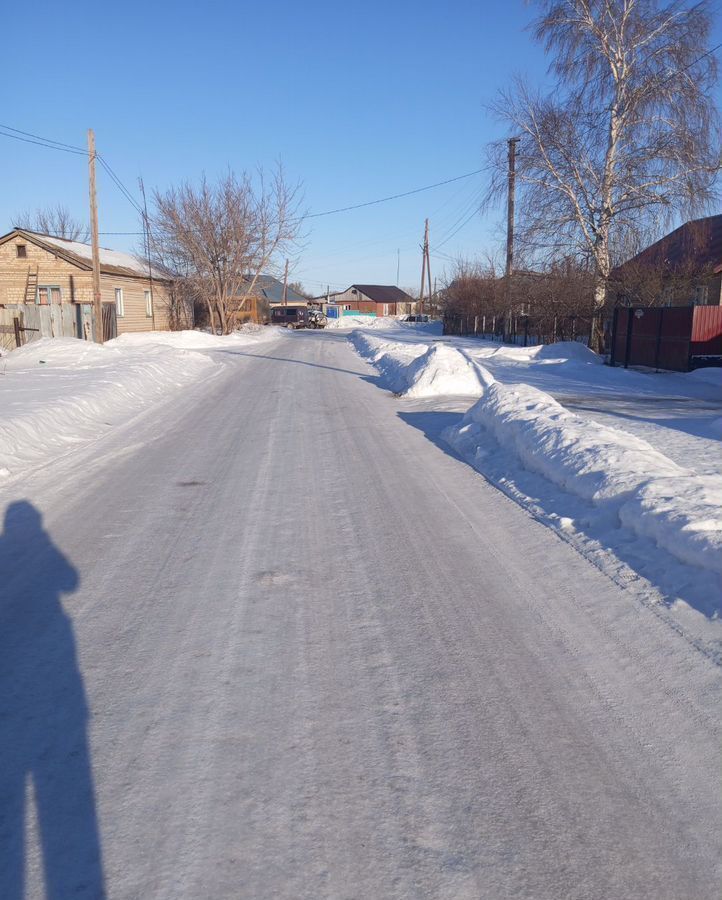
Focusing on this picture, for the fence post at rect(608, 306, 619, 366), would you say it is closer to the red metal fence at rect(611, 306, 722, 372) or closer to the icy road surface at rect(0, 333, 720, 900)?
the red metal fence at rect(611, 306, 722, 372)

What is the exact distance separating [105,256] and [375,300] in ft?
302

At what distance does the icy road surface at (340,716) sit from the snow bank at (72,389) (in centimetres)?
386

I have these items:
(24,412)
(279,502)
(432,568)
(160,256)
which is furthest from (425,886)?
(160,256)

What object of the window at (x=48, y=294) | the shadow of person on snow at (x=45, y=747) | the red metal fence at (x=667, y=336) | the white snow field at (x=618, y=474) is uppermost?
the window at (x=48, y=294)

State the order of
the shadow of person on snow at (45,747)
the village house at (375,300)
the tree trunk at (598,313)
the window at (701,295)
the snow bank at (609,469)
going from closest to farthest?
the shadow of person on snow at (45,747)
the snow bank at (609,469)
the tree trunk at (598,313)
the window at (701,295)
the village house at (375,300)

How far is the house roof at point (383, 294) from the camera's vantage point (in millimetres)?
132000

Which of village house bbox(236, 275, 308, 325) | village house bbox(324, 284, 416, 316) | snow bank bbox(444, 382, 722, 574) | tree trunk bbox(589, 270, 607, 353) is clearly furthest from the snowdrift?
village house bbox(324, 284, 416, 316)

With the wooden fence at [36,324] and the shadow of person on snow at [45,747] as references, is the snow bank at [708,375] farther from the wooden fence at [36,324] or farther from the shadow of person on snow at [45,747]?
the wooden fence at [36,324]

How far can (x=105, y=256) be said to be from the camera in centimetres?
4175

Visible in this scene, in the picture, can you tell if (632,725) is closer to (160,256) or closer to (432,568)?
(432,568)

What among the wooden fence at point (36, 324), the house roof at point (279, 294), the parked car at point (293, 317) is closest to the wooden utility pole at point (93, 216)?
the wooden fence at point (36, 324)

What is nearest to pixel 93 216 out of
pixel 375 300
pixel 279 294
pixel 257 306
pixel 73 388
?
pixel 73 388

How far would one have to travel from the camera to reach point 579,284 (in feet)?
100

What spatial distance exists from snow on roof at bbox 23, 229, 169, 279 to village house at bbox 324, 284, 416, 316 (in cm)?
7825
